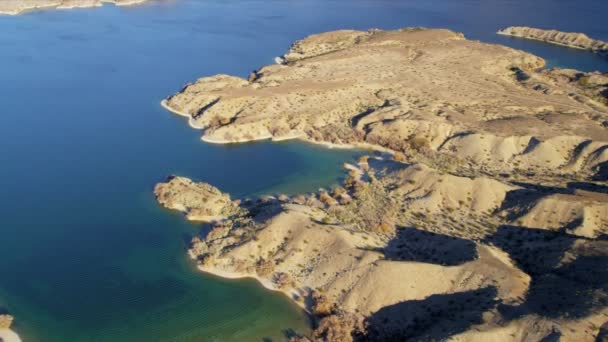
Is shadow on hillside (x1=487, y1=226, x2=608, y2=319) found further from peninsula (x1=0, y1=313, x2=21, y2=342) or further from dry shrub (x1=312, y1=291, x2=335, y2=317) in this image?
peninsula (x1=0, y1=313, x2=21, y2=342)

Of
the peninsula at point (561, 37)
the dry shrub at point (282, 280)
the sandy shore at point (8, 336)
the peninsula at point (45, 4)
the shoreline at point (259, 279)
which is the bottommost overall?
the sandy shore at point (8, 336)

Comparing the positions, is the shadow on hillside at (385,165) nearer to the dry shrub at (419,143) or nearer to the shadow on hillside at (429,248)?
the dry shrub at (419,143)

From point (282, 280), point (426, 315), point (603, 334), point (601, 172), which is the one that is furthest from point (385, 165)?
point (603, 334)

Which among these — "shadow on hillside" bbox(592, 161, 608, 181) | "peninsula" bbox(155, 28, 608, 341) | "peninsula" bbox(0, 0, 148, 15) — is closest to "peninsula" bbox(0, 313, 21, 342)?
"peninsula" bbox(155, 28, 608, 341)

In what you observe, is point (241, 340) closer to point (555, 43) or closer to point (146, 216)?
point (146, 216)

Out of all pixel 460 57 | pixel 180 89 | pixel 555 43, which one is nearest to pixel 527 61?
pixel 460 57

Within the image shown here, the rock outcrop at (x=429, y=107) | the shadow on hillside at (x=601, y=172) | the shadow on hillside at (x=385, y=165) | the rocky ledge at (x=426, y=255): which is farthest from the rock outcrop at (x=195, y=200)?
the shadow on hillside at (x=601, y=172)
